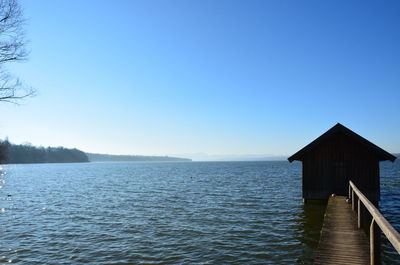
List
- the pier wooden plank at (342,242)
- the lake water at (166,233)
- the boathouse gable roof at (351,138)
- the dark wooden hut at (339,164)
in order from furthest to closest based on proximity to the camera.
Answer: the dark wooden hut at (339,164) < the boathouse gable roof at (351,138) < the lake water at (166,233) < the pier wooden plank at (342,242)

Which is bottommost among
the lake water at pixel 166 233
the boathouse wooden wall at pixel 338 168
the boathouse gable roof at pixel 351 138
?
the lake water at pixel 166 233

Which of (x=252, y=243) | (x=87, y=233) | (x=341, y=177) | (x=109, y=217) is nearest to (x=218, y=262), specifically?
(x=252, y=243)

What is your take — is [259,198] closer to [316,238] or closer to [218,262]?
[316,238]

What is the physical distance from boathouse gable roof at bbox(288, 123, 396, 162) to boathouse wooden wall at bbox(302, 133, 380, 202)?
12.4 inches

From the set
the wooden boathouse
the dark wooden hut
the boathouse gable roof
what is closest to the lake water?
the wooden boathouse

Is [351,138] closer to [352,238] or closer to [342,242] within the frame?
[352,238]

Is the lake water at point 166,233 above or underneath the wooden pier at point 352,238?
underneath

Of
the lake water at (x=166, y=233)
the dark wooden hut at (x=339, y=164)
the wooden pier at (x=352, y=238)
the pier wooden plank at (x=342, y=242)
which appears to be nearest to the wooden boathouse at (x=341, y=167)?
the dark wooden hut at (x=339, y=164)

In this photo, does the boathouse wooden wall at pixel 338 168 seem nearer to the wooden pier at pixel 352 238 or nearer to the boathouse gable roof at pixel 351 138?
the boathouse gable roof at pixel 351 138

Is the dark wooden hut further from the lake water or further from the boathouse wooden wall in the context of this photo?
the lake water

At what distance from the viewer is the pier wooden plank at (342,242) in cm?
763

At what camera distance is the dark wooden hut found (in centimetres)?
1806

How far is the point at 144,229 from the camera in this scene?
606 inches

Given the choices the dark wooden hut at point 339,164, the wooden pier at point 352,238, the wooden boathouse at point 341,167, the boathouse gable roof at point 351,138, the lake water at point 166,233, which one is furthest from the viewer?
the dark wooden hut at point 339,164
